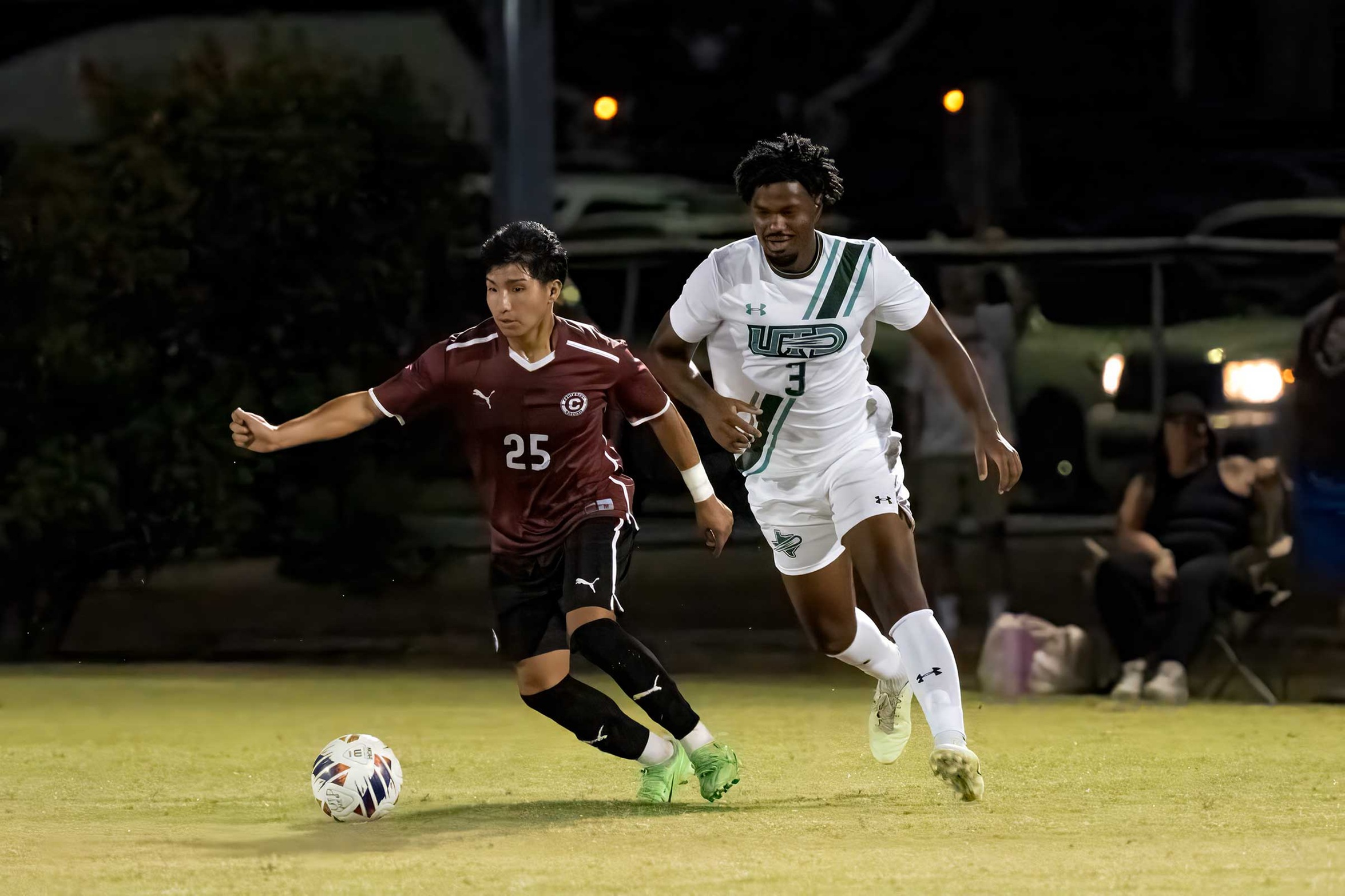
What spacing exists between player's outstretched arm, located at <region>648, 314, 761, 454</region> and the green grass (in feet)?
4.02

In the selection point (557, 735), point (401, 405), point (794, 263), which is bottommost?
point (557, 735)

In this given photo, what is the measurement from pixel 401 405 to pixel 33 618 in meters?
7.07

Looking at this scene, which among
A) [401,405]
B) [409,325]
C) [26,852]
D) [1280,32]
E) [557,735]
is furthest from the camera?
[409,325]

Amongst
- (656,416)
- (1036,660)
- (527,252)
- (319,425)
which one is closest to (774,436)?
(656,416)

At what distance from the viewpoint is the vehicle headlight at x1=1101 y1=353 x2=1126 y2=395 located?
482 inches

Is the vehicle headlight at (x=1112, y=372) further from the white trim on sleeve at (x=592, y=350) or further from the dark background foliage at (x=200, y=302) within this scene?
the white trim on sleeve at (x=592, y=350)

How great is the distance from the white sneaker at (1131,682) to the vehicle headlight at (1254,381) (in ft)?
5.66

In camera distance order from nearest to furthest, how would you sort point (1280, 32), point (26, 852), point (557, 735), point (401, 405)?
point (26, 852), point (401, 405), point (557, 735), point (1280, 32)

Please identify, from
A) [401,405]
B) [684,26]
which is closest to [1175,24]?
[684,26]

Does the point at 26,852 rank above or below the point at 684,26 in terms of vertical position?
below

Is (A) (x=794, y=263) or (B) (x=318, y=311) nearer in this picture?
(A) (x=794, y=263)

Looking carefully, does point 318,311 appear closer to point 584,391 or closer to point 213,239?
point 213,239

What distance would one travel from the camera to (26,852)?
6445mm

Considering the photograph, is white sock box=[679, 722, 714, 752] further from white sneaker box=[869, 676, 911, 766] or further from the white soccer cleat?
white sneaker box=[869, 676, 911, 766]
